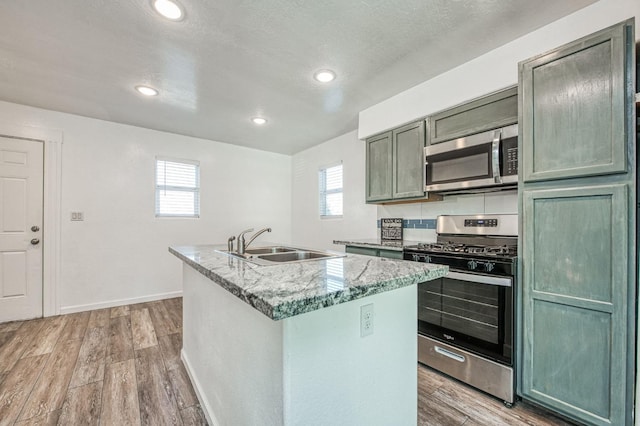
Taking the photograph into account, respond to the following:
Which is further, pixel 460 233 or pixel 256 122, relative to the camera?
pixel 256 122

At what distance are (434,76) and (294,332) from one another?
8.15 ft

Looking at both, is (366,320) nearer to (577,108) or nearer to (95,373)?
(577,108)

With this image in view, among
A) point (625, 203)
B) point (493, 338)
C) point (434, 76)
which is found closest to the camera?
point (625, 203)

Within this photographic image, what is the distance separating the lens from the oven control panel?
238cm

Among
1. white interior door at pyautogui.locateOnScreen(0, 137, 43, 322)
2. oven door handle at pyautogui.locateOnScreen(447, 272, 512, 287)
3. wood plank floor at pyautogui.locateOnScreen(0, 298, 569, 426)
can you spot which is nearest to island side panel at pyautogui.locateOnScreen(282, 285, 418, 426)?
wood plank floor at pyautogui.locateOnScreen(0, 298, 569, 426)

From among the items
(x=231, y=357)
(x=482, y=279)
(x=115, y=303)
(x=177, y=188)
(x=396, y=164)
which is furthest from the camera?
(x=177, y=188)

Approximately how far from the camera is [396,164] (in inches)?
115

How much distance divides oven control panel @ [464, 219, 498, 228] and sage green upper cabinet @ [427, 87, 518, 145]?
748 mm

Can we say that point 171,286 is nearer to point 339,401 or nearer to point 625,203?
point 339,401

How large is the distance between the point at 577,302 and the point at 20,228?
5.07 m

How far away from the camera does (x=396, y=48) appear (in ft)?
6.88

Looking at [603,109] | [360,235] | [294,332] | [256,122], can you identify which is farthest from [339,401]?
[256,122]

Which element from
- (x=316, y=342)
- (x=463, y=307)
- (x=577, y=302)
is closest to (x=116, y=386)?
(x=316, y=342)

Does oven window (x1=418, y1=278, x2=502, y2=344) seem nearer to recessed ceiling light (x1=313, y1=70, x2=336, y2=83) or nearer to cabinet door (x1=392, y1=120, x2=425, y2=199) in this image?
cabinet door (x1=392, y1=120, x2=425, y2=199)
